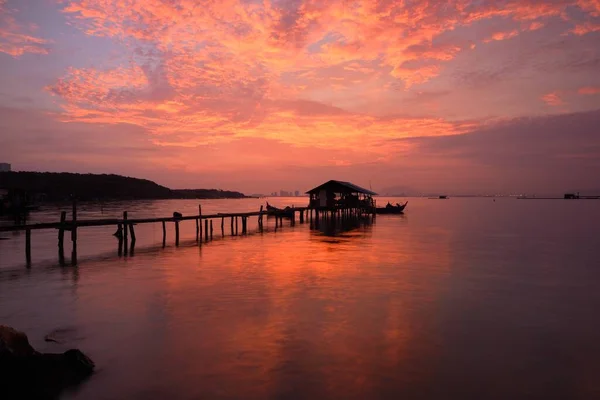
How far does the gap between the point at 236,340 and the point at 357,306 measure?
4.46 m

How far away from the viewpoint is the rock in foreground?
6285 mm

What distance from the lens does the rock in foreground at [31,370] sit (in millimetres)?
6285

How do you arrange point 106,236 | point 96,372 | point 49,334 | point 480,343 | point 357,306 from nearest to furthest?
point 96,372
point 480,343
point 49,334
point 357,306
point 106,236

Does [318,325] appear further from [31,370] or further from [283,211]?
[283,211]

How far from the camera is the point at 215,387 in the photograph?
7.07 metres

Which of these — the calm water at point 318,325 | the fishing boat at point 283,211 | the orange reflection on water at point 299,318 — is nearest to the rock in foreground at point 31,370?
the calm water at point 318,325

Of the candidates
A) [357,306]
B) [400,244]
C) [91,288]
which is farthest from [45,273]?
[400,244]

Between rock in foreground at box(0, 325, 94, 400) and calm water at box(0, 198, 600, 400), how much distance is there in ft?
1.13

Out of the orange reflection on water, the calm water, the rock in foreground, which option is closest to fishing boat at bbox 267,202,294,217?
the orange reflection on water

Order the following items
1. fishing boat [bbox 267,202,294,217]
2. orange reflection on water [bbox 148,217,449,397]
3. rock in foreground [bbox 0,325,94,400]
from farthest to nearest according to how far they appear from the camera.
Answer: fishing boat [bbox 267,202,294,217] → orange reflection on water [bbox 148,217,449,397] → rock in foreground [bbox 0,325,94,400]

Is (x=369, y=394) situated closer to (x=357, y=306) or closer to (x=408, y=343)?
(x=408, y=343)

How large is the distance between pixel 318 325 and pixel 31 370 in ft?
21.0

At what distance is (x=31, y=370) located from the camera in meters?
6.67

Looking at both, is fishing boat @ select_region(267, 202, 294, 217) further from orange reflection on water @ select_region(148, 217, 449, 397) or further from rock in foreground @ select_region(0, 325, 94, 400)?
rock in foreground @ select_region(0, 325, 94, 400)
